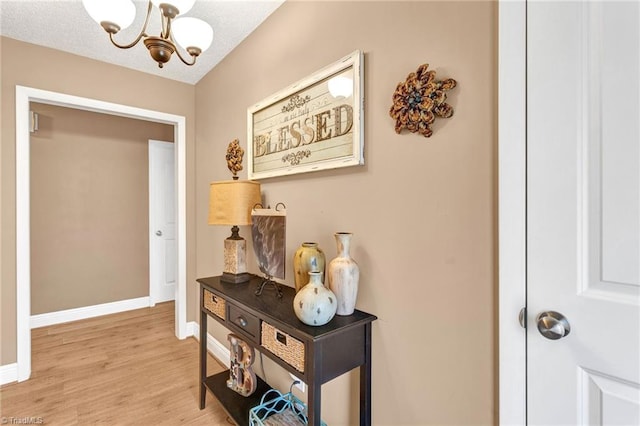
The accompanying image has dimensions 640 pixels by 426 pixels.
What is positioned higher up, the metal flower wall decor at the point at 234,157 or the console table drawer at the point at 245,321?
the metal flower wall decor at the point at 234,157

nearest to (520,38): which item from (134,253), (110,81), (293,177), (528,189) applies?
(528,189)

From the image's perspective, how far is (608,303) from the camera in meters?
0.76

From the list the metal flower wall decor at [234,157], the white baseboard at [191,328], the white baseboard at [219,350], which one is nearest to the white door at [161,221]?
the white baseboard at [191,328]

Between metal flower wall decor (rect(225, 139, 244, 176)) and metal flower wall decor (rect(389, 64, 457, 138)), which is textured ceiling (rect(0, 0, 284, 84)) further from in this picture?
metal flower wall decor (rect(389, 64, 457, 138))

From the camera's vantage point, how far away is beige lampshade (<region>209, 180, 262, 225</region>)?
5.75ft

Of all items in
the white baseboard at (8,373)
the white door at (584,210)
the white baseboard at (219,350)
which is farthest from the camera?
the white baseboard at (219,350)

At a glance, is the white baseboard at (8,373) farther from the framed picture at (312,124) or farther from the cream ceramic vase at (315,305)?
the cream ceramic vase at (315,305)

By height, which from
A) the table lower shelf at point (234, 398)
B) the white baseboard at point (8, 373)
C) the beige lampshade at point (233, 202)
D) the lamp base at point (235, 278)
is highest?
the beige lampshade at point (233, 202)

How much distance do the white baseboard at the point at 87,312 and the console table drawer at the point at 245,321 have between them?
9.03ft

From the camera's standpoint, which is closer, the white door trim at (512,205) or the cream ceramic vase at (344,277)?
the white door trim at (512,205)

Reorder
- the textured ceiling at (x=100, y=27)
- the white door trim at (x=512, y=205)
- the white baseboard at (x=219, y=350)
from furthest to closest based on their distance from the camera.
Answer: the white baseboard at (x=219, y=350), the textured ceiling at (x=100, y=27), the white door trim at (x=512, y=205)

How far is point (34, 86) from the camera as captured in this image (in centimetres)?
226

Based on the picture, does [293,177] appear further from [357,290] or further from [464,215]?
[464,215]

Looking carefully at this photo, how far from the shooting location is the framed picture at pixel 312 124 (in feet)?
4.33
